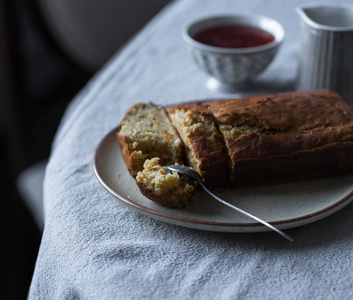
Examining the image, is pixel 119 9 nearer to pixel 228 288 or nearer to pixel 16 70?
pixel 16 70

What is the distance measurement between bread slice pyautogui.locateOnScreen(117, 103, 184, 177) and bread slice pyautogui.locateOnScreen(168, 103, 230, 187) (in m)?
0.02

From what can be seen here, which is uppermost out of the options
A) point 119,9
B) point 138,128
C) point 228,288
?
point 138,128

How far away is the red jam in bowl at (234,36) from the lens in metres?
1.37

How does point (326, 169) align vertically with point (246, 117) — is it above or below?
below

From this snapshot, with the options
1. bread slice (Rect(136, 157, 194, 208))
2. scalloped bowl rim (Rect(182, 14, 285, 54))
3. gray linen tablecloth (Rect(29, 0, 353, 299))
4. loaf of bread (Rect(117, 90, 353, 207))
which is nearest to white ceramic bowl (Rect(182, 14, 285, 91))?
scalloped bowl rim (Rect(182, 14, 285, 54))

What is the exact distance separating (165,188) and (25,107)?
1950 millimetres

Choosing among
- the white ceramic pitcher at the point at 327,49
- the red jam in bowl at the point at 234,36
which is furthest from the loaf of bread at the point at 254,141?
the red jam in bowl at the point at 234,36

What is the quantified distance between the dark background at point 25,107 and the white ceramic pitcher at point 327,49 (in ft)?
3.50

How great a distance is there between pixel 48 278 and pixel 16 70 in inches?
73.2

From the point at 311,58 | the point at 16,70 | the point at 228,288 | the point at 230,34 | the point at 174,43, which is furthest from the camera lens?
the point at 16,70

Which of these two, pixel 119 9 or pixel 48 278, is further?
pixel 119 9

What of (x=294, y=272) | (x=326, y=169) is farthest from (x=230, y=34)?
(x=294, y=272)

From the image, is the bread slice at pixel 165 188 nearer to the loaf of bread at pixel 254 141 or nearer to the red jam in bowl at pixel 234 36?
the loaf of bread at pixel 254 141

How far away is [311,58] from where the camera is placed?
128cm
